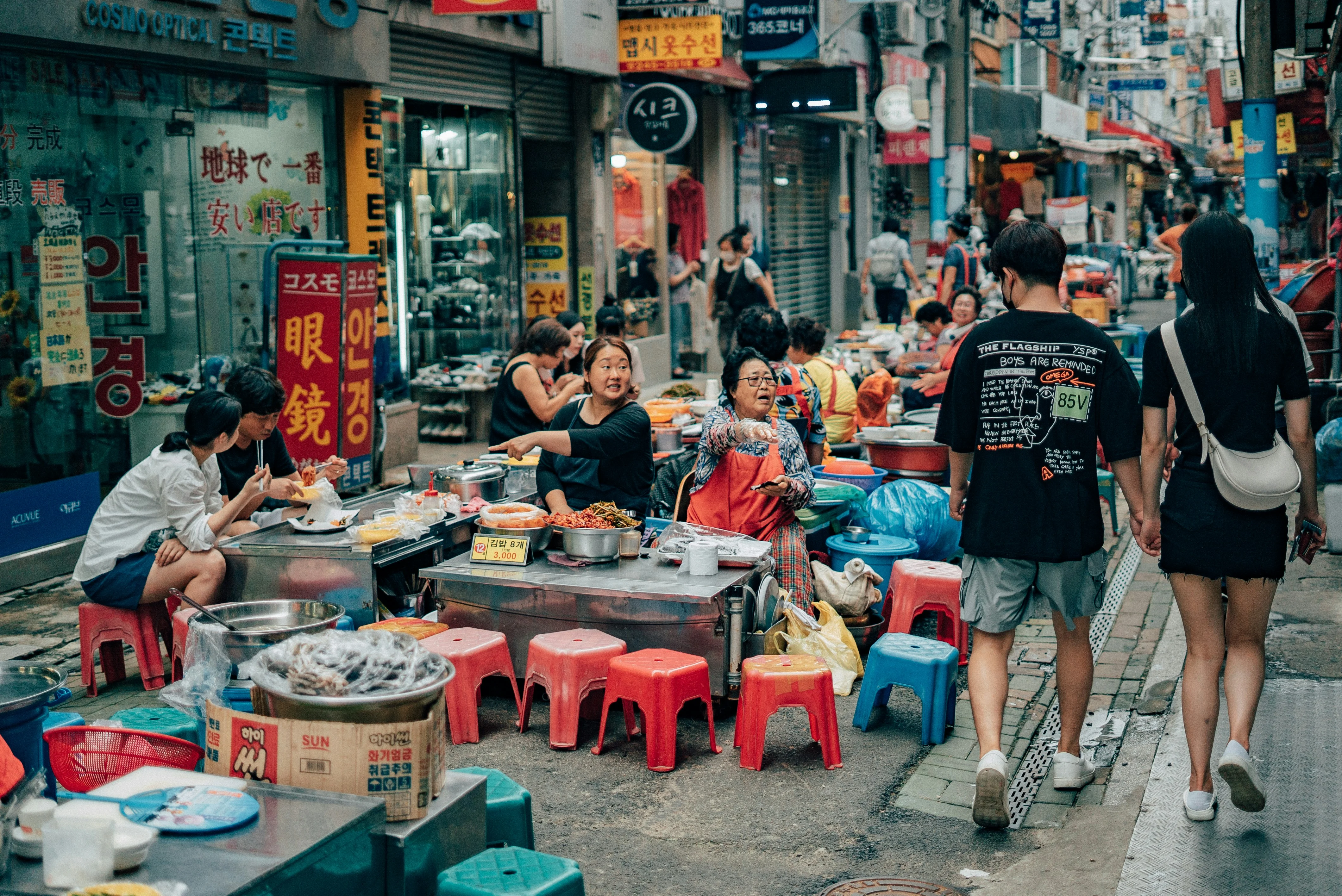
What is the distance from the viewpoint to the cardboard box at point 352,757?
3.58 m

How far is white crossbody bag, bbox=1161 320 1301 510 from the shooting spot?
4352mm

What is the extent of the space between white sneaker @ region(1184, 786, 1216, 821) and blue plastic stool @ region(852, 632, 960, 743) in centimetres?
125

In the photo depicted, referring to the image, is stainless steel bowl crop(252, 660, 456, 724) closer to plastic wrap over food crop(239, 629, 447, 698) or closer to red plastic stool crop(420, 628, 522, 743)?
plastic wrap over food crop(239, 629, 447, 698)

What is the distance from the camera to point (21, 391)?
8320 millimetres

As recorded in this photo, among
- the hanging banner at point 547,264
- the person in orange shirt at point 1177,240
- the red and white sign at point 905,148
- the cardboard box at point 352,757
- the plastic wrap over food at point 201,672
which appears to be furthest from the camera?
the red and white sign at point 905,148

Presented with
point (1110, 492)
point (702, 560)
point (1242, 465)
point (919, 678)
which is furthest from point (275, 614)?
point (1110, 492)

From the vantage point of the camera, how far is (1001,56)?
3694cm

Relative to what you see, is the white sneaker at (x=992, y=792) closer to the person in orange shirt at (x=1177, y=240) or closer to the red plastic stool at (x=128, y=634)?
the red plastic stool at (x=128, y=634)

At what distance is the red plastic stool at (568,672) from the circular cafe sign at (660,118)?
10050 millimetres

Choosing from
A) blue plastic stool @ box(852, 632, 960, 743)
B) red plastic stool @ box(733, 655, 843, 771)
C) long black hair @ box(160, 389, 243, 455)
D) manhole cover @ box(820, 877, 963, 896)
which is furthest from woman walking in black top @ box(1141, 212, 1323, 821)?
long black hair @ box(160, 389, 243, 455)

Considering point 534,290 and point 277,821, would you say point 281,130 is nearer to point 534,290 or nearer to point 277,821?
point 534,290

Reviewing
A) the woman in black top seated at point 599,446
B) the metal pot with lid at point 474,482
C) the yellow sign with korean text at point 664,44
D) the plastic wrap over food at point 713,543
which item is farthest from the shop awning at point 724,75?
the plastic wrap over food at point 713,543

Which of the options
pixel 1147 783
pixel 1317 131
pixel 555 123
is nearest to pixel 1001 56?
pixel 1317 131

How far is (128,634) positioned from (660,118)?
10.2m
